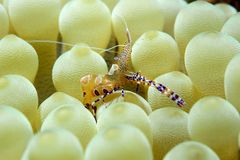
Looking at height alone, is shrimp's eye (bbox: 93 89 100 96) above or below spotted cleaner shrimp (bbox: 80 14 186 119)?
below

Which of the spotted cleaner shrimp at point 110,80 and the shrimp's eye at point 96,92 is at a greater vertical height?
the spotted cleaner shrimp at point 110,80

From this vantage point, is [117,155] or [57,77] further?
[57,77]

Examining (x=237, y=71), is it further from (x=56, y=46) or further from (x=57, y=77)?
(x=56, y=46)

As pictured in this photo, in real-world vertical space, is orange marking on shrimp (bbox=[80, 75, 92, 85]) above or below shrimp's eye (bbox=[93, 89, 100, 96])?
above

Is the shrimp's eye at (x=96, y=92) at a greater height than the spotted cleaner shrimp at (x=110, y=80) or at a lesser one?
lesser

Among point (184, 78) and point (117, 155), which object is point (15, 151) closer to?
point (117, 155)

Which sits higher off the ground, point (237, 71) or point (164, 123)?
point (237, 71)

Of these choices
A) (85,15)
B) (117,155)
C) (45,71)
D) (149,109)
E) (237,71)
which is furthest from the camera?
(45,71)

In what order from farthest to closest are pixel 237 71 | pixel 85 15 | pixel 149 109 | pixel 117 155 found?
pixel 85 15
pixel 149 109
pixel 237 71
pixel 117 155

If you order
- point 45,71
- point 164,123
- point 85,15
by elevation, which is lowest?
point 45,71

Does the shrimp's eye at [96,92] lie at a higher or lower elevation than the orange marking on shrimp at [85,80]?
lower

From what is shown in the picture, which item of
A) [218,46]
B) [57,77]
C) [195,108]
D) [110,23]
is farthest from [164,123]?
[110,23]
